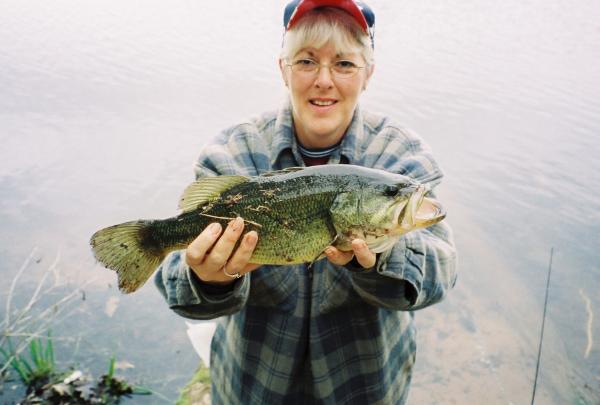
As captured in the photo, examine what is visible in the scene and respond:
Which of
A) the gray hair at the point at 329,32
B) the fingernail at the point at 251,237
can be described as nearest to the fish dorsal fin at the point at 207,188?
the fingernail at the point at 251,237

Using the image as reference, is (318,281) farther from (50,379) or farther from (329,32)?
(50,379)

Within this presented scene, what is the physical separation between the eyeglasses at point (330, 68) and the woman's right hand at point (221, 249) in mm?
1071

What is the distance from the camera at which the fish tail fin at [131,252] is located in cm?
221

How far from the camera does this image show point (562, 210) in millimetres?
8141

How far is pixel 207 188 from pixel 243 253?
1.23 feet

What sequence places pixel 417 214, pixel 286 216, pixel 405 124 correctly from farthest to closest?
1. pixel 405 124
2. pixel 286 216
3. pixel 417 214

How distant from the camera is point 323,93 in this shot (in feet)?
8.77

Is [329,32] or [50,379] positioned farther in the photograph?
[50,379]

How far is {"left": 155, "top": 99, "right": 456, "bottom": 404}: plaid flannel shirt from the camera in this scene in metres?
2.42

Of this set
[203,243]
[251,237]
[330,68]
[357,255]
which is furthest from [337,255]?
[330,68]

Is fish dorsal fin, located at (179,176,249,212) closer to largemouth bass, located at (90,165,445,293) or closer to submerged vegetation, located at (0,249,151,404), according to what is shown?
largemouth bass, located at (90,165,445,293)

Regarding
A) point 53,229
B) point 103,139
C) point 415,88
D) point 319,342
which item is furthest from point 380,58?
point 319,342

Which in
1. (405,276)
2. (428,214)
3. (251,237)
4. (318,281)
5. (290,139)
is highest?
(290,139)

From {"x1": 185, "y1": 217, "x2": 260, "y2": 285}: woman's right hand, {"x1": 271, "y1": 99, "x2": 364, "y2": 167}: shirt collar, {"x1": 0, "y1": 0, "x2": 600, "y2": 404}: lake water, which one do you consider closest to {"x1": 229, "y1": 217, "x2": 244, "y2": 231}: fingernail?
{"x1": 185, "y1": 217, "x2": 260, "y2": 285}: woman's right hand
